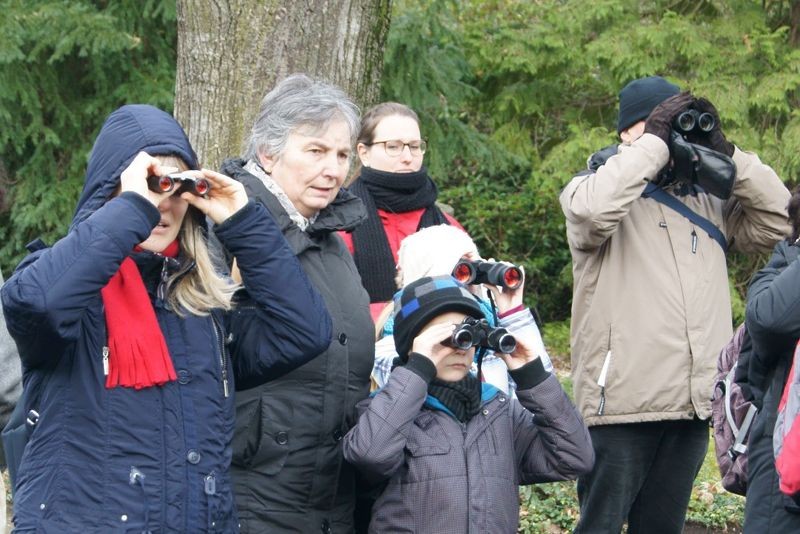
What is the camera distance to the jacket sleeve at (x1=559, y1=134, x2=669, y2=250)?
4562mm

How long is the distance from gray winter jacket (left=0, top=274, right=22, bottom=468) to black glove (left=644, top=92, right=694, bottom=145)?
2.66 m

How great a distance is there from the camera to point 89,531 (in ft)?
8.85

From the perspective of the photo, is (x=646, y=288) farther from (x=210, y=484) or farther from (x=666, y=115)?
(x=210, y=484)

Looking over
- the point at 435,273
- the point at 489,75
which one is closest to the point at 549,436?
the point at 435,273

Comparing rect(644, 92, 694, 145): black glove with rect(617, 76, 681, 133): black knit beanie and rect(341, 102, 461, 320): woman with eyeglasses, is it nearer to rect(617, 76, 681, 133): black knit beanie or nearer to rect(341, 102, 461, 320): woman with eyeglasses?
rect(617, 76, 681, 133): black knit beanie

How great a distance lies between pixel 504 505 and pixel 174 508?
1140mm

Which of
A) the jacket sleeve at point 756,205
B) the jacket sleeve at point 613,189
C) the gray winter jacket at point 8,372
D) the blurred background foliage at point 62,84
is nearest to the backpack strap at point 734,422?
the jacket sleeve at point 613,189

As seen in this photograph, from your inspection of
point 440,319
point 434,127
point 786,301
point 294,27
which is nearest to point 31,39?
point 434,127

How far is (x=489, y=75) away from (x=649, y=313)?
21.2 feet

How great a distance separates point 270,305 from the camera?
10.3 feet

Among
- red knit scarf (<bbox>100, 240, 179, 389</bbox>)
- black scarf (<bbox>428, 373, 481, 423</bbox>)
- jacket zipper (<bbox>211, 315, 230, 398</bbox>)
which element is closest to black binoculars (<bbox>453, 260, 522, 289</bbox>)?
black scarf (<bbox>428, 373, 481, 423</bbox>)

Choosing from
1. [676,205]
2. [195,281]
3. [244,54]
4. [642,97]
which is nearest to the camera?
[195,281]

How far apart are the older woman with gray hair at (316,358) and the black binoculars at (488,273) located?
34cm

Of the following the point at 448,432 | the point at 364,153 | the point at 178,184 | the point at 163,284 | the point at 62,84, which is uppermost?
the point at 178,184
